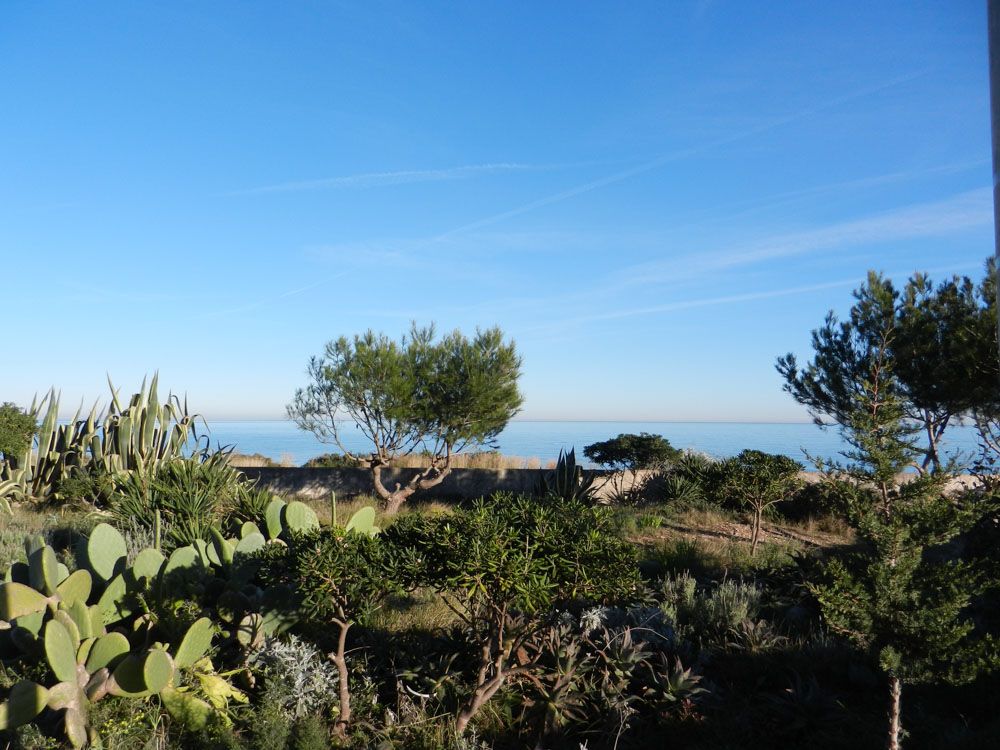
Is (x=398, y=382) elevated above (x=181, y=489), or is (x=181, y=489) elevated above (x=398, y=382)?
(x=398, y=382)

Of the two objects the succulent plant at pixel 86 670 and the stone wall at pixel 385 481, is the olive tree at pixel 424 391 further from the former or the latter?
the succulent plant at pixel 86 670

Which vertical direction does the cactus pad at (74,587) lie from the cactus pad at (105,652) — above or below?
above

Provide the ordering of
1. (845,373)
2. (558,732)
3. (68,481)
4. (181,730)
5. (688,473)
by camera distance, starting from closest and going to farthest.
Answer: (181,730)
(558,732)
(68,481)
(688,473)
(845,373)

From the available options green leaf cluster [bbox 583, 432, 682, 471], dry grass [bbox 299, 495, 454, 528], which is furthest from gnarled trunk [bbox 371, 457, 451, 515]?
green leaf cluster [bbox 583, 432, 682, 471]

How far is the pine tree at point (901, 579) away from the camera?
379 cm

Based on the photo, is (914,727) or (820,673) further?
(820,673)

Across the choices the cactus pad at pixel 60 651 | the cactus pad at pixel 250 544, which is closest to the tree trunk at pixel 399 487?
the cactus pad at pixel 250 544

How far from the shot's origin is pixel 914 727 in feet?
15.3

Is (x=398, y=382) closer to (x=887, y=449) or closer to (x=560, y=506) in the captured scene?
(x=560, y=506)

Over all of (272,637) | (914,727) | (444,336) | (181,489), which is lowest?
(914,727)

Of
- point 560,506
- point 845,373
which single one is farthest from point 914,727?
point 845,373

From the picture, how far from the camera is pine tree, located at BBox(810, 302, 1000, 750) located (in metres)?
3.79

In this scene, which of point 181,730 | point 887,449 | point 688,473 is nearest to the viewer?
point 887,449

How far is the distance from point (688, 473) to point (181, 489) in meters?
10.2
